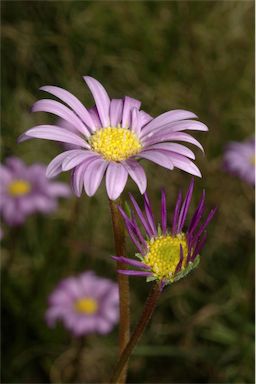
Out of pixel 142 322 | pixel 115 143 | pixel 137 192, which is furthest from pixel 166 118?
pixel 137 192

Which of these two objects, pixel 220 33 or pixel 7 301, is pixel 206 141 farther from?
pixel 7 301

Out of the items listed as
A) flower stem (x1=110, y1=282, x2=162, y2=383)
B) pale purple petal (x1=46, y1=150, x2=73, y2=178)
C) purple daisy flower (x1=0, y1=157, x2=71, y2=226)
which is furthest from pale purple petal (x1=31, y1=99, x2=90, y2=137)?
purple daisy flower (x1=0, y1=157, x2=71, y2=226)

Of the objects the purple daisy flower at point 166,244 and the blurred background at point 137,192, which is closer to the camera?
the purple daisy flower at point 166,244

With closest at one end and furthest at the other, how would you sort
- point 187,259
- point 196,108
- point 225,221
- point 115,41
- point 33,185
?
point 187,259, point 33,185, point 225,221, point 196,108, point 115,41

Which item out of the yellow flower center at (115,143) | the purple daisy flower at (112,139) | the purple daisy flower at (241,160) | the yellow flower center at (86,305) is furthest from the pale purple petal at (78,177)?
the purple daisy flower at (241,160)

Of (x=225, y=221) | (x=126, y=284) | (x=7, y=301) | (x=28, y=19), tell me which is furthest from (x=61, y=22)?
(x=126, y=284)

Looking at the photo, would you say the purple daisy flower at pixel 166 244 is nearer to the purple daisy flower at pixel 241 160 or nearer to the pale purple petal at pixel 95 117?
the pale purple petal at pixel 95 117

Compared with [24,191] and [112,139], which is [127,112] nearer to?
[112,139]
